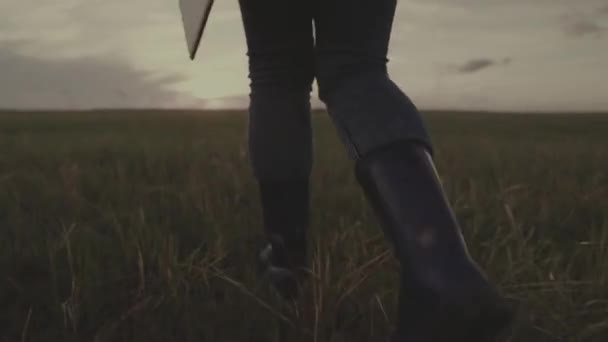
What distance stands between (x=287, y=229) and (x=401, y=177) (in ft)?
2.12

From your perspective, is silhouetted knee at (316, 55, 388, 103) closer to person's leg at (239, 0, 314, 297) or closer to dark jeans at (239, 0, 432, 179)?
dark jeans at (239, 0, 432, 179)

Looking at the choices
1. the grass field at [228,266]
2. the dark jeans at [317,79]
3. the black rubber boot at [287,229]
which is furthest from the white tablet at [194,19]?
the grass field at [228,266]

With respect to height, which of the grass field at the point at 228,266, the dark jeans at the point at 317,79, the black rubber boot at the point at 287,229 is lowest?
the grass field at the point at 228,266

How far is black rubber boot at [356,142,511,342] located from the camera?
122cm

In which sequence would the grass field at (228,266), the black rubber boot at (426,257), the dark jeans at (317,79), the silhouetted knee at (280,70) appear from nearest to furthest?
the black rubber boot at (426,257)
the dark jeans at (317,79)
the grass field at (228,266)
the silhouetted knee at (280,70)

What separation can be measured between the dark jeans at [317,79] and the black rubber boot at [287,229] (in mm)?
39

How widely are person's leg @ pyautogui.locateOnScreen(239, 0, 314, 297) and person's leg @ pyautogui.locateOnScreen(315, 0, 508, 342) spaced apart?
238 mm

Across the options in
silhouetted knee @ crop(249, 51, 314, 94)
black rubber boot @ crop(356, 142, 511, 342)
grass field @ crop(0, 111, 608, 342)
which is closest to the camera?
black rubber boot @ crop(356, 142, 511, 342)

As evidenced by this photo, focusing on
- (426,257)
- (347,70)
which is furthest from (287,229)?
(426,257)

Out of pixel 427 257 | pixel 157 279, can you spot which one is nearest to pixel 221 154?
pixel 157 279

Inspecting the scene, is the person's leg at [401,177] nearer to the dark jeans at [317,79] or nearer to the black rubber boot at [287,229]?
the dark jeans at [317,79]

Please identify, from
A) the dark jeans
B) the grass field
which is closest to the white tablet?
the dark jeans

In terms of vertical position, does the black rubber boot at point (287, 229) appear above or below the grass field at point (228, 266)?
above

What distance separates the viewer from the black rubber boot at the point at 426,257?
4.00 ft
